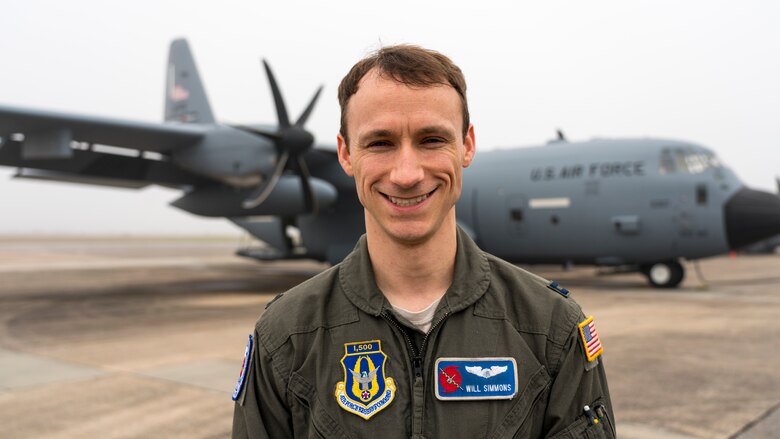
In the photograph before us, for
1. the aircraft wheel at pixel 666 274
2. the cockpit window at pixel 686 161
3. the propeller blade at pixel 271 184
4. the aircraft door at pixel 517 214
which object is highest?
the cockpit window at pixel 686 161

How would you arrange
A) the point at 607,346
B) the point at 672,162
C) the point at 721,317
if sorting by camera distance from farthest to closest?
the point at 672,162, the point at 721,317, the point at 607,346

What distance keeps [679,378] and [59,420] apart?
545 centimetres

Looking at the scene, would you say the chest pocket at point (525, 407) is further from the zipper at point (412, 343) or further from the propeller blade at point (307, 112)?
the propeller blade at point (307, 112)

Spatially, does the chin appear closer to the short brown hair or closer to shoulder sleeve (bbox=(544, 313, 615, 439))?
the short brown hair

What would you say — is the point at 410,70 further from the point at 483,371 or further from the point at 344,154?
the point at 483,371

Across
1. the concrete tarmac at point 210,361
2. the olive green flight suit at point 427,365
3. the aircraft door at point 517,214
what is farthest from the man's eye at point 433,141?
the aircraft door at point 517,214

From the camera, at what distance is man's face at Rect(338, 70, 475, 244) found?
60.1 inches

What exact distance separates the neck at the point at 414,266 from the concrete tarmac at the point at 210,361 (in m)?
3.21

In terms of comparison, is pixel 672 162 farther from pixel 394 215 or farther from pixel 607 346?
pixel 394 215

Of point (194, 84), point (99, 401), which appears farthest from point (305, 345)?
point (194, 84)

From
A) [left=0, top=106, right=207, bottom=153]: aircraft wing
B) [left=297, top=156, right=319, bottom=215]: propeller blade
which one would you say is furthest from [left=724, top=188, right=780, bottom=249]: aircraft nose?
[left=0, top=106, right=207, bottom=153]: aircraft wing

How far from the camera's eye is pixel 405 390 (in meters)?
1.56

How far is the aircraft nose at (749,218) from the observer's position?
12.8m

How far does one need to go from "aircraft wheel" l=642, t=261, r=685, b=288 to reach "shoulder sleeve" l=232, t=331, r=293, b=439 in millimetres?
14242
